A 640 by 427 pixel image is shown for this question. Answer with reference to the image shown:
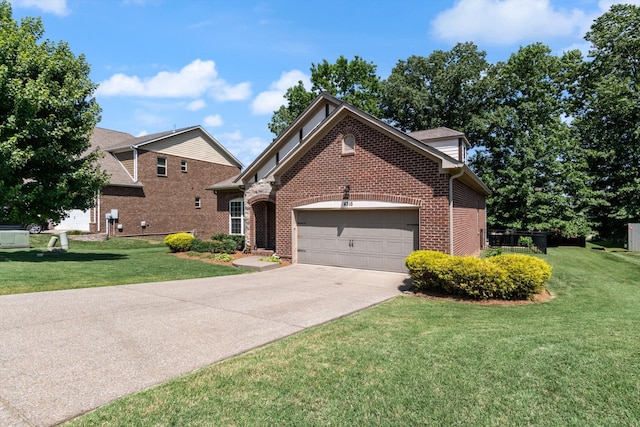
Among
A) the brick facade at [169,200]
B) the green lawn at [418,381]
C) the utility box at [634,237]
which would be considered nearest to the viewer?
the green lawn at [418,381]

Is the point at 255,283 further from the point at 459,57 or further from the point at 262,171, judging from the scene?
the point at 459,57

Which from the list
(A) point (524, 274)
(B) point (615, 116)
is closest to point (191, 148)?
(A) point (524, 274)

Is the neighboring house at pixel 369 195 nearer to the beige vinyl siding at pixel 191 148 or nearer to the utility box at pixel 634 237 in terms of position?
the beige vinyl siding at pixel 191 148

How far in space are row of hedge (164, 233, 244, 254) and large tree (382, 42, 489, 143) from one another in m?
23.9

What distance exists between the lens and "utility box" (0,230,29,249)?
17500 mm

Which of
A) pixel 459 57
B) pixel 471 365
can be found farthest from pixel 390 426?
pixel 459 57

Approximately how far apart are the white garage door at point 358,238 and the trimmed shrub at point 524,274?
11.2 ft

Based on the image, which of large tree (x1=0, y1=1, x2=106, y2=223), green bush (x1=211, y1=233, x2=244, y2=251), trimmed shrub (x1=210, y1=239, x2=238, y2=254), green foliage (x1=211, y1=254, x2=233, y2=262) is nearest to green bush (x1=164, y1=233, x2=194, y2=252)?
green bush (x1=211, y1=233, x2=244, y2=251)

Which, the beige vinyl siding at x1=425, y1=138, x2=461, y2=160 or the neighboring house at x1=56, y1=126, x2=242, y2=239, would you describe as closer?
the beige vinyl siding at x1=425, y1=138, x2=461, y2=160

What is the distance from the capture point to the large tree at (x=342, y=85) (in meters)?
36.5

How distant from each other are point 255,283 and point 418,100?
29.2 meters

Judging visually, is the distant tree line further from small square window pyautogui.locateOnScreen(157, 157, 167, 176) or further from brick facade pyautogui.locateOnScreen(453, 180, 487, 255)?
small square window pyautogui.locateOnScreen(157, 157, 167, 176)

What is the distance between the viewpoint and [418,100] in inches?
1348

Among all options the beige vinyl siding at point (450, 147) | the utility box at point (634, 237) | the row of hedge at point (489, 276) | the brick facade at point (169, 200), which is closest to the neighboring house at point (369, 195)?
the beige vinyl siding at point (450, 147)
